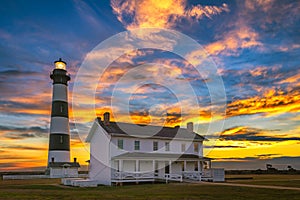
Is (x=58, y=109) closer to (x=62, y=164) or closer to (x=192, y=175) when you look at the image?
(x=62, y=164)

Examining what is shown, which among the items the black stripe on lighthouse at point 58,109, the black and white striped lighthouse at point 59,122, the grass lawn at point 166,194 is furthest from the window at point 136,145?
the black stripe on lighthouse at point 58,109

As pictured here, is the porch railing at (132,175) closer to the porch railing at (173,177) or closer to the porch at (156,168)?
the porch at (156,168)

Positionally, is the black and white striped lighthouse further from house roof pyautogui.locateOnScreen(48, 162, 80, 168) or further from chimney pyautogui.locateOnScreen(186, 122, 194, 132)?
chimney pyautogui.locateOnScreen(186, 122, 194, 132)

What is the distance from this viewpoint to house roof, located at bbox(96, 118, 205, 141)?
3238cm

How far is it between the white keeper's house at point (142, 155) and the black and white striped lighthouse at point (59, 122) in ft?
32.6

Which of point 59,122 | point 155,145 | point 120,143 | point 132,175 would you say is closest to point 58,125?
point 59,122

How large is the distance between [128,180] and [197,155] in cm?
1010

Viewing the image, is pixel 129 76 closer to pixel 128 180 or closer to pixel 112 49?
pixel 112 49

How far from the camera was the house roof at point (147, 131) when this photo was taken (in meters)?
32.4

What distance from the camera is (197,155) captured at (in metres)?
36.4

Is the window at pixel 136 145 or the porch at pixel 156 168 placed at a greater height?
the window at pixel 136 145

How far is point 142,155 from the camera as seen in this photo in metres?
31.3

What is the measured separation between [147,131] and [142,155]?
14.0 ft

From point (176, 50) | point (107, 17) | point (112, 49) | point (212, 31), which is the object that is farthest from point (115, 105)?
point (212, 31)
